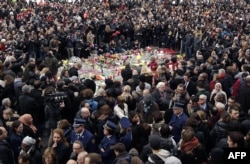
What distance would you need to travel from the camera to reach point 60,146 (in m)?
7.10

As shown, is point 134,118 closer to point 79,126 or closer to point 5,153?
point 79,126

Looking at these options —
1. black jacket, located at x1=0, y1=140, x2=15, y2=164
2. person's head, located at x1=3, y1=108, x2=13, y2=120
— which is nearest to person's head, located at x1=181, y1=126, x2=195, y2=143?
black jacket, located at x1=0, y1=140, x2=15, y2=164

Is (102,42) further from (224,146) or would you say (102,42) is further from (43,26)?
(224,146)

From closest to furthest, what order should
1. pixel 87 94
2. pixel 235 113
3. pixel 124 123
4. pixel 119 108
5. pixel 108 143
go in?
pixel 108 143 → pixel 124 123 → pixel 235 113 → pixel 119 108 → pixel 87 94

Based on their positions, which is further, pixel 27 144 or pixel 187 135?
pixel 27 144

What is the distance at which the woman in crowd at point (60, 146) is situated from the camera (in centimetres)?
705

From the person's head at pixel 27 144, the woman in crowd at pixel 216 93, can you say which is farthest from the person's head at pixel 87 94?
the woman in crowd at pixel 216 93

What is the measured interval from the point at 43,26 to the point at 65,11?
18.3ft

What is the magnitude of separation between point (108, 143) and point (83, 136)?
48 centimetres

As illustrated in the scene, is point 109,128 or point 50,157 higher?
point 109,128

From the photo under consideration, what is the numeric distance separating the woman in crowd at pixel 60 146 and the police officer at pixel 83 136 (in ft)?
0.94

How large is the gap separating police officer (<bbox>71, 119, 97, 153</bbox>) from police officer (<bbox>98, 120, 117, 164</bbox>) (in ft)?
0.56

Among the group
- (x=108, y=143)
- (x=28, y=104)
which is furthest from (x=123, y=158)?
(x=28, y=104)

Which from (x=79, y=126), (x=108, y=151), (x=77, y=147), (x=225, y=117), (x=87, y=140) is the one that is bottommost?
(x=108, y=151)
